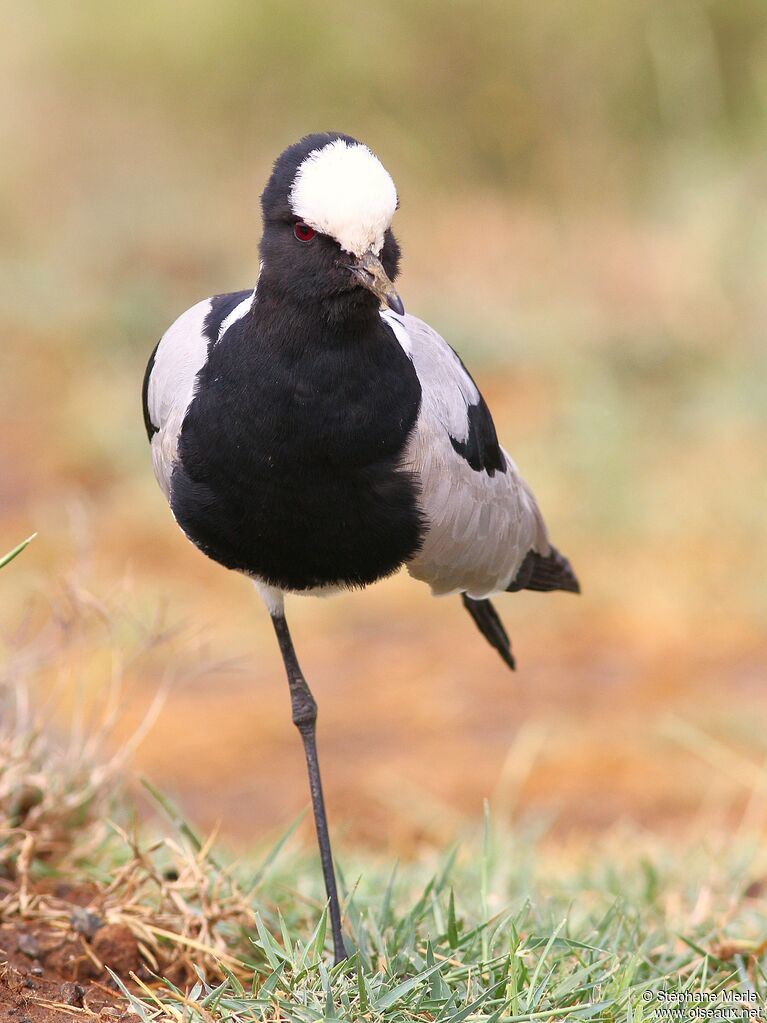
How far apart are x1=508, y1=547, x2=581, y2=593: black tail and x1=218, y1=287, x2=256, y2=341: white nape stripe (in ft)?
3.65

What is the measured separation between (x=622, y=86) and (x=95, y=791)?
25.2ft

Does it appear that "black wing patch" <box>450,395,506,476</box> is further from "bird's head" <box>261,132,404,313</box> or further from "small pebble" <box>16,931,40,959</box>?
"small pebble" <box>16,931,40,959</box>

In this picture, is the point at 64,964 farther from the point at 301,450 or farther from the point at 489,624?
the point at 489,624

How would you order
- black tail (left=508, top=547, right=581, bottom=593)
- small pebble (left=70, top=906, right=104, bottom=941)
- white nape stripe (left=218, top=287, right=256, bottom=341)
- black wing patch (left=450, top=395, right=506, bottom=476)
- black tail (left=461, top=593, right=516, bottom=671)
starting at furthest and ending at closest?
1. black tail (left=461, top=593, right=516, bottom=671)
2. black tail (left=508, top=547, right=581, bottom=593)
3. black wing patch (left=450, top=395, right=506, bottom=476)
4. small pebble (left=70, top=906, right=104, bottom=941)
5. white nape stripe (left=218, top=287, right=256, bottom=341)

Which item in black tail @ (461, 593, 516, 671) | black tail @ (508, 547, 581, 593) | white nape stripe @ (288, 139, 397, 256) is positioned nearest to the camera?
white nape stripe @ (288, 139, 397, 256)

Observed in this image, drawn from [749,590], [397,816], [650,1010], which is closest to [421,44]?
[749,590]

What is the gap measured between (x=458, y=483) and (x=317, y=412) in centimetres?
46

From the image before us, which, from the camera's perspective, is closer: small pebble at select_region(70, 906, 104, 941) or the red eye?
the red eye

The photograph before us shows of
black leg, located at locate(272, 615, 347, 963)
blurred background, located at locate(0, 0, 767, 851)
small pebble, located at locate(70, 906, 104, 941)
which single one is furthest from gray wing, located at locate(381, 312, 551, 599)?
small pebble, located at locate(70, 906, 104, 941)

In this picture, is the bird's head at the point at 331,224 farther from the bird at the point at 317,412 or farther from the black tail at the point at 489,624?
the black tail at the point at 489,624

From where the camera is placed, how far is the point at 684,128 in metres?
9.70

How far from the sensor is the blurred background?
224 inches

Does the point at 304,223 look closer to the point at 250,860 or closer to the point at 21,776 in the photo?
the point at 21,776

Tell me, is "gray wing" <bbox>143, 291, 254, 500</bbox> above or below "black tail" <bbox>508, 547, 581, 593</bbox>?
above
